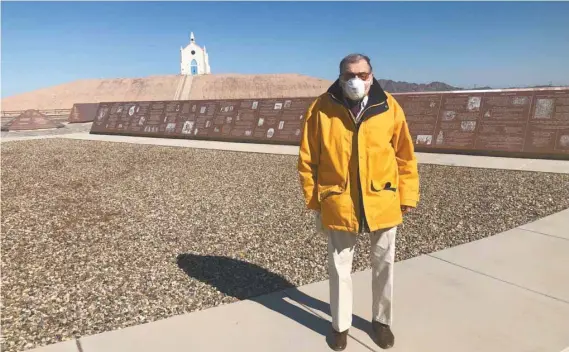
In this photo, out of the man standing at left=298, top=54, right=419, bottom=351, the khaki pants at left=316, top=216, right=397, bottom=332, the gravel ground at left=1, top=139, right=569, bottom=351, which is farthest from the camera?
the gravel ground at left=1, top=139, right=569, bottom=351

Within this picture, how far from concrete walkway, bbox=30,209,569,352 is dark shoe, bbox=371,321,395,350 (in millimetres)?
54

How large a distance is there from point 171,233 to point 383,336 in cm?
324

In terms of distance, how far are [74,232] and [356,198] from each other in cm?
420

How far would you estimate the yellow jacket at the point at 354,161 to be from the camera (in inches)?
92.0

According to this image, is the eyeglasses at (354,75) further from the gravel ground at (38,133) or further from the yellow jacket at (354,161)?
the gravel ground at (38,133)

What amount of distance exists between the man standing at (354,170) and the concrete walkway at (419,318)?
34 cm

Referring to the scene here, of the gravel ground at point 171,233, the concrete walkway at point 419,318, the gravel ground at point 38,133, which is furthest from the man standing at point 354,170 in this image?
the gravel ground at point 38,133

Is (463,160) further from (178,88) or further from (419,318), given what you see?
(178,88)

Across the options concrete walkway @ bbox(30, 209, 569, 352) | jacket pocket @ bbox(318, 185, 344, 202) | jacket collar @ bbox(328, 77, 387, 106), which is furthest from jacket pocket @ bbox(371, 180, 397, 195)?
concrete walkway @ bbox(30, 209, 569, 352)

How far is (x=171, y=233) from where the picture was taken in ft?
16.6

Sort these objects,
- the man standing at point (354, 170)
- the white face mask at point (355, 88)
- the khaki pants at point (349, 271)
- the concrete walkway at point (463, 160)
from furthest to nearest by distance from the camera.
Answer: the concrete walkway at point (463, 160)
the khaki pants at point (349, 271)
the man standing at point (354, 170)
the white face mask at point (355, 88)

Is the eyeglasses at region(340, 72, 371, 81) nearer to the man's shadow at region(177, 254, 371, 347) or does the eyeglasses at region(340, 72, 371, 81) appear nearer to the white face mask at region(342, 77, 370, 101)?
the white face mask at region(342, 77, 370, 101)

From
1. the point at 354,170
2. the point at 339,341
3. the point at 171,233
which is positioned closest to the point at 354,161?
the point at 354,170

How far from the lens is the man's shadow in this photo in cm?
292
